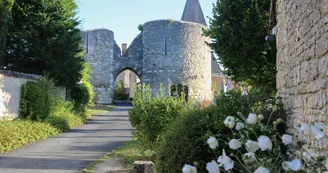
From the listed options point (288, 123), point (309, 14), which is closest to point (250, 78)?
point (288, 123)

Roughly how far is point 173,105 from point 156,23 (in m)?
20.7

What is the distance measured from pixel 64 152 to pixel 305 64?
22.3 feet

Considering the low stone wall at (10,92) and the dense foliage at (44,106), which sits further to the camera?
the dense foliage at (44,106)

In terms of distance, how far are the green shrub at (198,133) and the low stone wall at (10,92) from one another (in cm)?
821

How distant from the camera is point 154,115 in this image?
7.98 metres

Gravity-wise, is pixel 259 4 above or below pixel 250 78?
above

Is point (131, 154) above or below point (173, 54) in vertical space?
below

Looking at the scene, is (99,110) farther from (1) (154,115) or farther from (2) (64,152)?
(1) (154,115)

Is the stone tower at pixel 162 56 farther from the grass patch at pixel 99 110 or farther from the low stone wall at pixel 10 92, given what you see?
the low stone wall at pixel 10 92

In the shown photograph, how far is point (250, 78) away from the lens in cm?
1212

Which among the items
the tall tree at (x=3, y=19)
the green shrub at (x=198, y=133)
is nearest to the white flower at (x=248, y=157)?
the green shrub at (x=198, y=133)

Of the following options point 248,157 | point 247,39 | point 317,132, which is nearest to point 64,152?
point 247,39

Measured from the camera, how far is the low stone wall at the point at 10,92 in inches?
450

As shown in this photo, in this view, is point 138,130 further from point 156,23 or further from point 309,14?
point 156,23
